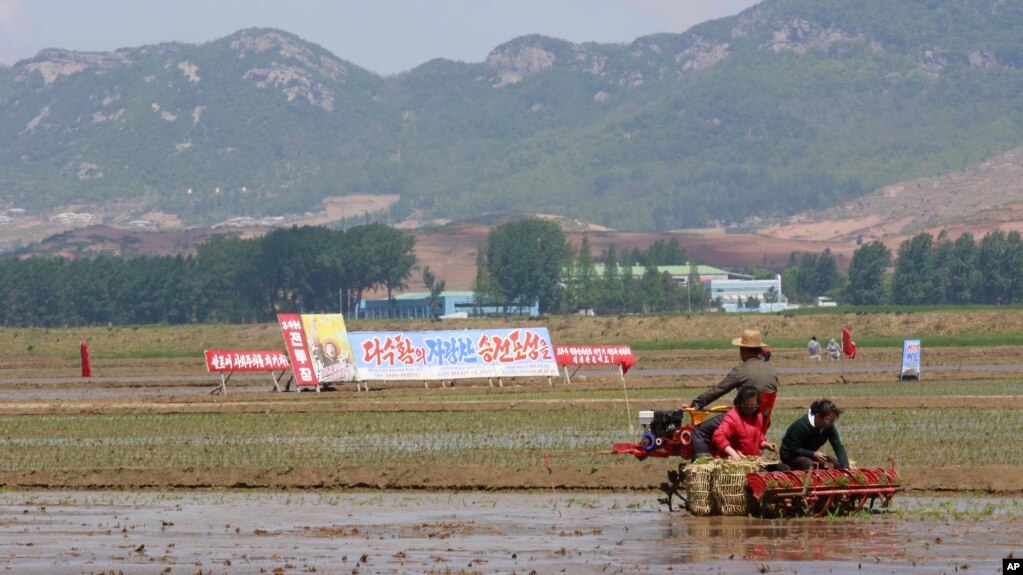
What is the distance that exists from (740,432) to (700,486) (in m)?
0.84

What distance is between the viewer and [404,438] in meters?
36.8

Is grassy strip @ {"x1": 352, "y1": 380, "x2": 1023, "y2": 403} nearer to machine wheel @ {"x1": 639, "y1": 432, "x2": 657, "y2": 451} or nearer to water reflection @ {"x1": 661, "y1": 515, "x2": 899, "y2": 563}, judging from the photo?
machine wheel @ {"x1": 639, "y1": 432, "x2": 657, "y2": 451}

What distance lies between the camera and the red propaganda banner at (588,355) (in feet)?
211

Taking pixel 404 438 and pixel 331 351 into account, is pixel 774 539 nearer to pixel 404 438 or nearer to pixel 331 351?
pixel 404 438

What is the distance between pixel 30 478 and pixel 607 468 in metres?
9.08

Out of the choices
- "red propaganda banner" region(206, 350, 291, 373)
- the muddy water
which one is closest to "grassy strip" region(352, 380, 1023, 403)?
"red propaganda banner" region(206, 350, 291, 373)

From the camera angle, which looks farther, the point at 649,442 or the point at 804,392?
the point at 804,392

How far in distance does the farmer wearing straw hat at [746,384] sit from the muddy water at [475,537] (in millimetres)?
1037

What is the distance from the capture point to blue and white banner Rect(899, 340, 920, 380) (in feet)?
190

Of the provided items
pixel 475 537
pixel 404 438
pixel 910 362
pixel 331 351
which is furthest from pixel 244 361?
pixel 475 537

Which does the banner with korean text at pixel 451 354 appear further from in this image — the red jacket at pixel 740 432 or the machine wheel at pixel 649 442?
the red jacket at pixel 740 432

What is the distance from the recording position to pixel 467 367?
6022 cm

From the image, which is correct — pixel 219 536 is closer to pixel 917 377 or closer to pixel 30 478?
pixel 30 478

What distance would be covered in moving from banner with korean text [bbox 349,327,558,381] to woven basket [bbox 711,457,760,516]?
3713 centimetres
